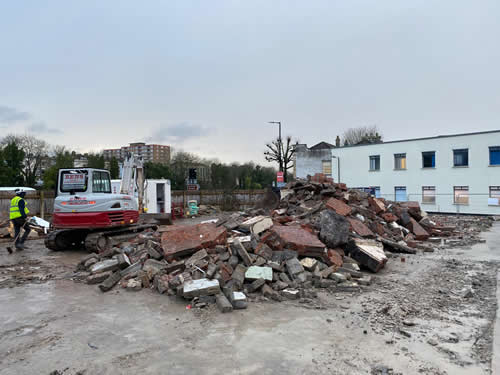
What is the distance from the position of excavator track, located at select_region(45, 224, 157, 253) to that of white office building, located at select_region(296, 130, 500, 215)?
25187mm

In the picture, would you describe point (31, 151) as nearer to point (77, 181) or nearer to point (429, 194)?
point (77, 181)

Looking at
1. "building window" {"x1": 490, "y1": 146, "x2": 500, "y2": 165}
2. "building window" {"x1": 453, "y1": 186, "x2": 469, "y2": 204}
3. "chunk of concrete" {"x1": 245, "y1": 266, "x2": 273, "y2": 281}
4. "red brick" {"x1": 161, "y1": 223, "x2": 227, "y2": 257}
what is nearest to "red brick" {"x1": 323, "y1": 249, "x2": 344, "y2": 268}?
"chunk of concrete" {"x1": 245, "y1": 266, "x2": 273, "y2": 281}

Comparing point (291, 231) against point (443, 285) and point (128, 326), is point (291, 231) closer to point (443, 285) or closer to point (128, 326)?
point (443, 285)

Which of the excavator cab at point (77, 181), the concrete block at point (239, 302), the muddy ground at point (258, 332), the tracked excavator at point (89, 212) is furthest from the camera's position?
the excavator cab at point (77, 181)

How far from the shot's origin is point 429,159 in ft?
98.1

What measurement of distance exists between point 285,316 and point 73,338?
3.34 metres

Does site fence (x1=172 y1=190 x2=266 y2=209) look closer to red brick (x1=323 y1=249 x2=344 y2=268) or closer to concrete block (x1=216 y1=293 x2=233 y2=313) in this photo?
red brick (x1=323 y1=249 x2=344 y2=268)

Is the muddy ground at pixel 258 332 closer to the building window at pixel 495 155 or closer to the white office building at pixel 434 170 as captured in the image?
the white office building at pixel 434 170

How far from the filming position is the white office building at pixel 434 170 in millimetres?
26688

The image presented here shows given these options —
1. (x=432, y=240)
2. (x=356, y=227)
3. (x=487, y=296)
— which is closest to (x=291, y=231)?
(x=356, y=227)

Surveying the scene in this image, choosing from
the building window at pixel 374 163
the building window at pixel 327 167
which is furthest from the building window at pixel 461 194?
the building window at pixel 327 167

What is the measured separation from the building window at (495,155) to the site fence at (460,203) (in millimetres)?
2686

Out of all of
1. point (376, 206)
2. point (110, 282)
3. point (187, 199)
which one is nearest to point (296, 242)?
point (110, 282)

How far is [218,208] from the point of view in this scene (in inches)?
1266
